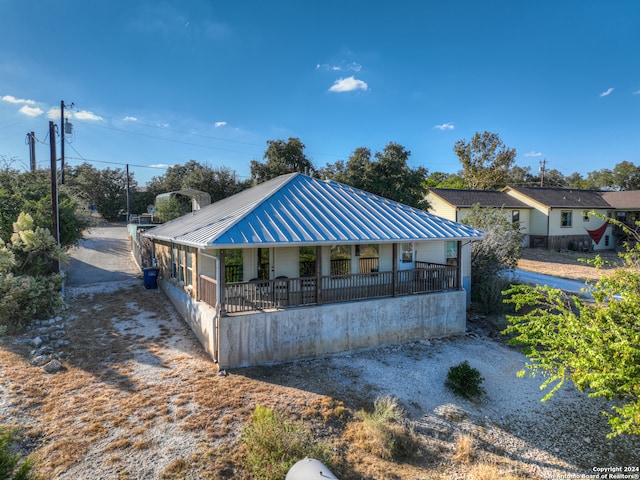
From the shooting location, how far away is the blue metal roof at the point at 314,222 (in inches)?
342

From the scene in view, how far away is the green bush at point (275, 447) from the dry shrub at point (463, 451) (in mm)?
2374

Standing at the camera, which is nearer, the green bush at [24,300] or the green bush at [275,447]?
the green bush at [275,447]

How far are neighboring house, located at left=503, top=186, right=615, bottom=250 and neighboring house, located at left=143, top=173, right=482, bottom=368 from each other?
22582 millimetres

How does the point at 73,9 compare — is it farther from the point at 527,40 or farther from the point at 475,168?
the point at 475,168

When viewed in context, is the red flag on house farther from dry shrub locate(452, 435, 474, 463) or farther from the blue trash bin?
the blue trash bin

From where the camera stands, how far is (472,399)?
25.6 feet

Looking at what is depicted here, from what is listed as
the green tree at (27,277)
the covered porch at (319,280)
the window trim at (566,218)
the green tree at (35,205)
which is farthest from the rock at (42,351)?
the window trim at (566,218)

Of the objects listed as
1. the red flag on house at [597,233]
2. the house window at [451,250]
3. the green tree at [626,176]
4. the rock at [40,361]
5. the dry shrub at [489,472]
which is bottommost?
the dry shrub at [489,472]

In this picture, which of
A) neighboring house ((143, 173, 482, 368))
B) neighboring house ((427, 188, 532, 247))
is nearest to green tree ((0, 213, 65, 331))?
neighboring house ((143, 173, 482, 368))

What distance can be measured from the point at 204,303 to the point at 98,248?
880 inches

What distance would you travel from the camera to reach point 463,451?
5.99 metres

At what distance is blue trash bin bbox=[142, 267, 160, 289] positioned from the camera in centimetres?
1647

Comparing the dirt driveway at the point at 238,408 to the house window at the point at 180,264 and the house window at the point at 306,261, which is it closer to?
the house window at the point at 180,264

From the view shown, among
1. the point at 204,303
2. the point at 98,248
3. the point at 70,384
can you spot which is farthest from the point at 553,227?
the point at 98,248
